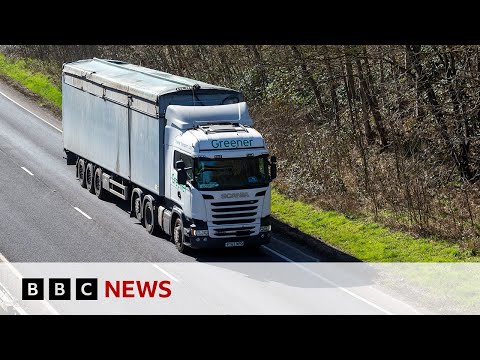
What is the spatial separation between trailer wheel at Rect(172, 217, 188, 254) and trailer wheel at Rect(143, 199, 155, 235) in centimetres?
125

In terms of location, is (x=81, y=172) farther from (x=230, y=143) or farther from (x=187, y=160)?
(x=230, y=143)

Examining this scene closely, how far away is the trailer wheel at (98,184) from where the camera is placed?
89.7 feet

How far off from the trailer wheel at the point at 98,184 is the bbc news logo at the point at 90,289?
7.51 meters

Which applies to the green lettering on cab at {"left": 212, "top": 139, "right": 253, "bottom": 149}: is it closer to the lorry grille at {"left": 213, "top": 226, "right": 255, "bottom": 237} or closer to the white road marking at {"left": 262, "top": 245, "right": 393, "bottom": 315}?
the lorry grille at {"left": 213, "top": 226, "right": 255, "bottom": 237}

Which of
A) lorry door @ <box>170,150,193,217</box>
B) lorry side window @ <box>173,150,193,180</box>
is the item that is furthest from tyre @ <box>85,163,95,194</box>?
lorry side window @ <box>173,150,193,180</box>

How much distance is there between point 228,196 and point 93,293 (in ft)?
13.3

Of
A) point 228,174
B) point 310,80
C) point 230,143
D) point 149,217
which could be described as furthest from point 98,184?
point 310,80

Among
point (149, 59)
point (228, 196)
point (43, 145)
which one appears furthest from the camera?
point (149, 59)

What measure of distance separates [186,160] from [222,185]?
3.46 feet

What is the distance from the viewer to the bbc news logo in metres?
19.0

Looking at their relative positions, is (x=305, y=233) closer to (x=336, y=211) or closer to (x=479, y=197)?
(x=336, y=211)

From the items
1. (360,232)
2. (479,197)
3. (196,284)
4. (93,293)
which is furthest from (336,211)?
(93,293)

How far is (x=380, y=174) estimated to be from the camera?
27344 mm

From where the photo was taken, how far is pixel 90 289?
19.5 m
